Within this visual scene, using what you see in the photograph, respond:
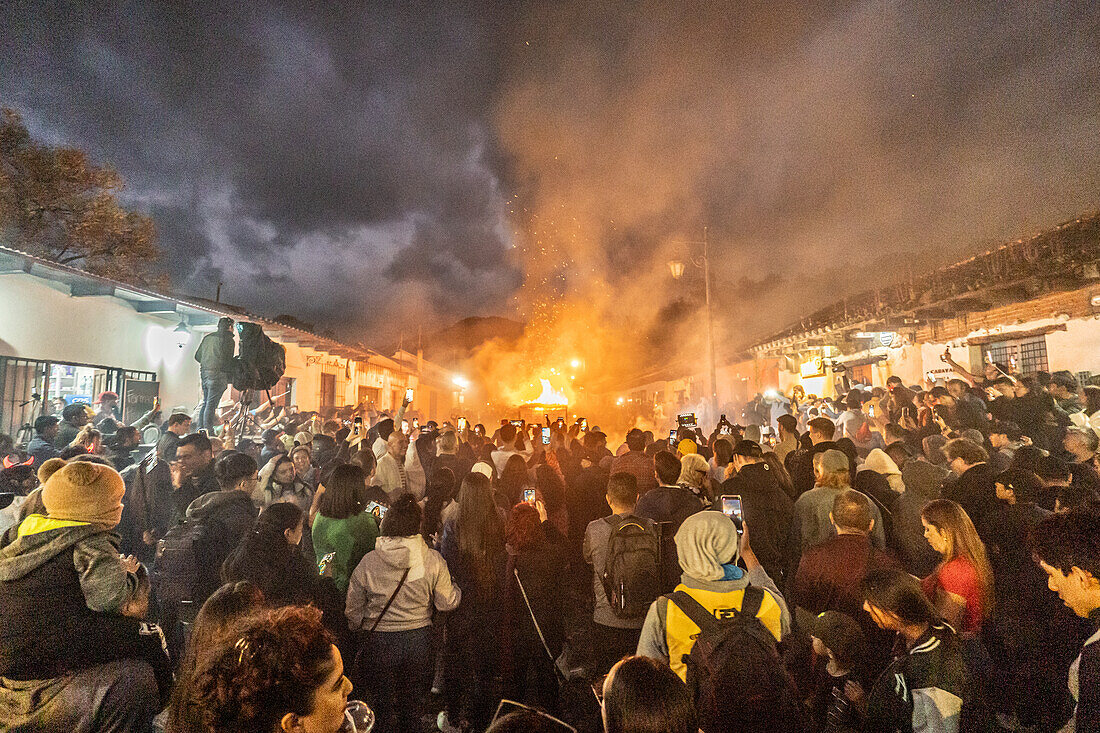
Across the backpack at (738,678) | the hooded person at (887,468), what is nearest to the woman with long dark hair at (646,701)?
the backpack at (738,678)

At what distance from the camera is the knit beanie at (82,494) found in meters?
2.28

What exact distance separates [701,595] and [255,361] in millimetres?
6983

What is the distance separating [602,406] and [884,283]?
2982 cm

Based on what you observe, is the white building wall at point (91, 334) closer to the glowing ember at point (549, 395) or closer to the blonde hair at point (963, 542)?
the blonde hair at point (963, 542)

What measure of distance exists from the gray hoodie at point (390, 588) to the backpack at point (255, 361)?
494 centimetres

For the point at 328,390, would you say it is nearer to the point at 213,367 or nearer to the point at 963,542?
the point at 213,367

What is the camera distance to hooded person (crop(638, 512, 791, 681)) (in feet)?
7.75

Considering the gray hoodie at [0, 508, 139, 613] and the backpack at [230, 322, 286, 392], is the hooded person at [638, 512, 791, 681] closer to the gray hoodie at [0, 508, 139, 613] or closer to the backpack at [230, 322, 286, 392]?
the gray hoodie at [0, 508, 139, 613]

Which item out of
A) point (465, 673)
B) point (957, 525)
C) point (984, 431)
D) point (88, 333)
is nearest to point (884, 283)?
point (984, 431)

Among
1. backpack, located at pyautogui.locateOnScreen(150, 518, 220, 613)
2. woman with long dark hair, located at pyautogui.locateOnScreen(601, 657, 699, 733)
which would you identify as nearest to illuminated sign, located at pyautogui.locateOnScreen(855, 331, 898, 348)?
woman with long dark hair, located at pyautogui.locateOnScreen(601, 657, 699, 733)

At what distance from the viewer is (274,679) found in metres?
1.41

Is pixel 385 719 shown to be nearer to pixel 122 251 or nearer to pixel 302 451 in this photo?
pixel 302 451

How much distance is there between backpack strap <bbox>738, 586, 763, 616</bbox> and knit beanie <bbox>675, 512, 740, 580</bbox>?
0.13m

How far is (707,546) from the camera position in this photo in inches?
95.3
